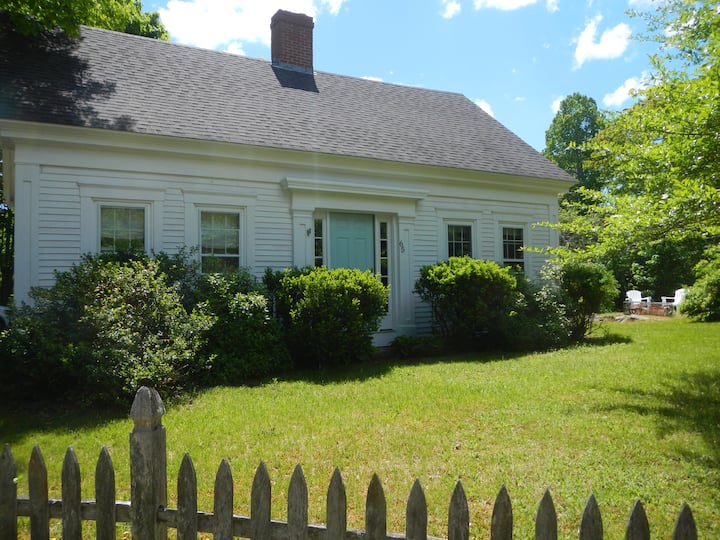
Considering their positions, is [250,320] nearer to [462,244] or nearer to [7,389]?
[7,389]

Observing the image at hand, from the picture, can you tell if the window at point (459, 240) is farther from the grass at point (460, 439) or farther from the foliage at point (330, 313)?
the grass at point (460, 439)

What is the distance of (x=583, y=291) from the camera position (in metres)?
12.5

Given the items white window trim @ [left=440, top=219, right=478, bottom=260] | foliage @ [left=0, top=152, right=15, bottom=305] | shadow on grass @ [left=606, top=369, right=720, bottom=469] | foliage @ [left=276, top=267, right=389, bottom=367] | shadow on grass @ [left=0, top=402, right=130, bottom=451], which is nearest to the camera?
shadow on grass @ [left=606, top=369, right=720, bottom=469]

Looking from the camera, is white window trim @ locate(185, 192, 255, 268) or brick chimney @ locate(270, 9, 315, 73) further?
brick chimney @ locate(270, 9, 315, 73)

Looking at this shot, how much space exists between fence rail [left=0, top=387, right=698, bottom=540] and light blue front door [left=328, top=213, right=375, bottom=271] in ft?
29.8

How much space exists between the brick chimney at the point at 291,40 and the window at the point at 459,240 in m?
6.27

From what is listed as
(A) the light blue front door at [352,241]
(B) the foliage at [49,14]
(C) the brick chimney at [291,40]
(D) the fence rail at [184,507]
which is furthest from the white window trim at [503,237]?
(D) the fence rail at [184,507]

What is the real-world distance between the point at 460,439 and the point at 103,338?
4669mm

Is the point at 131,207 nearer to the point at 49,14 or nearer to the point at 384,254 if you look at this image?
the point at 49,14

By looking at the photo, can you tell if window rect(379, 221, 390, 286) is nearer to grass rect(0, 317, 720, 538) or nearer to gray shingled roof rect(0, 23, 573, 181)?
gray shingled roof rect(0, 23, 573, 181)

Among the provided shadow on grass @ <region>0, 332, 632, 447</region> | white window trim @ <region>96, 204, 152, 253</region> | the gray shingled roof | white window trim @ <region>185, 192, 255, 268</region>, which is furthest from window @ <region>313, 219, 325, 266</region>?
white window trim @ <region>96, 204, 152, 253</region>

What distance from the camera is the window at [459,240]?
42.7 ft

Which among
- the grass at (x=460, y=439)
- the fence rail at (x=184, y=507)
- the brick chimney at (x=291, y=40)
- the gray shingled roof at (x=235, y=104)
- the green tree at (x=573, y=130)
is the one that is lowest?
the grass at (x=460, y=439)

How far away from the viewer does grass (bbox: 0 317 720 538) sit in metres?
3.80
